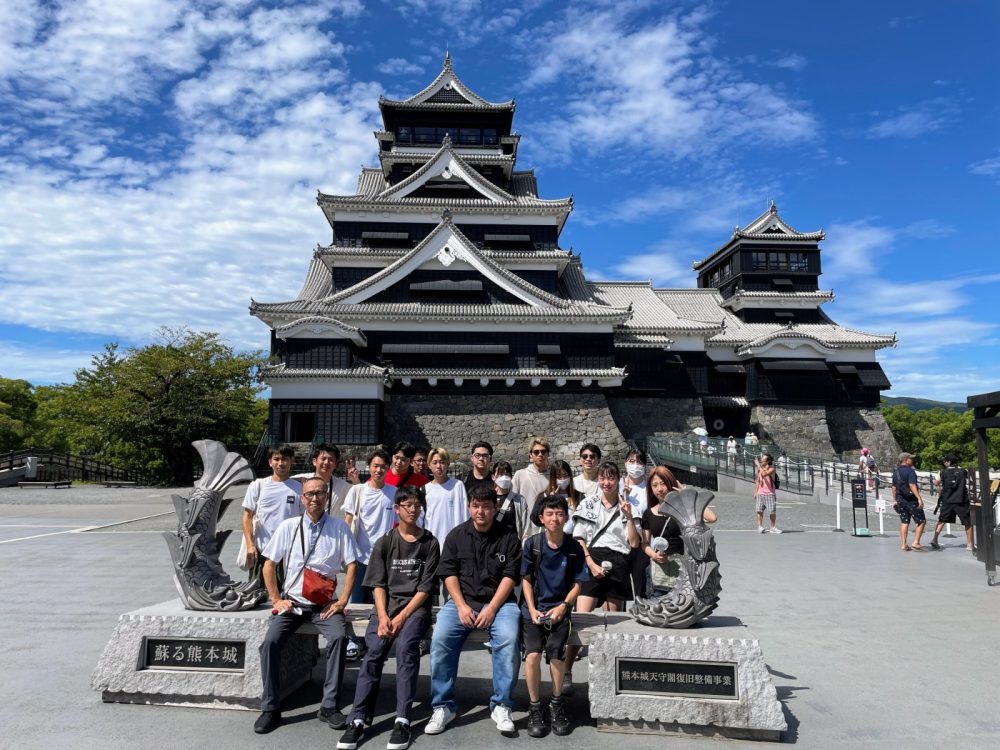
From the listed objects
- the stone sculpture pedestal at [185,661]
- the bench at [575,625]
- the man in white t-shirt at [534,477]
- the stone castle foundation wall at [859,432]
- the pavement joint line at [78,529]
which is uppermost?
the stone castle foundation wall at [859,432]

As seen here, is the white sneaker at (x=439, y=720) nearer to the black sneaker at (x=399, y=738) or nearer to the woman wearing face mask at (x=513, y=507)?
the black sneaker at (x=399, y=738)

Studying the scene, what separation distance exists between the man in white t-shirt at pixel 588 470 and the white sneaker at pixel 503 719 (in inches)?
86.1

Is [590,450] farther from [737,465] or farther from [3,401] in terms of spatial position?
[3,401]

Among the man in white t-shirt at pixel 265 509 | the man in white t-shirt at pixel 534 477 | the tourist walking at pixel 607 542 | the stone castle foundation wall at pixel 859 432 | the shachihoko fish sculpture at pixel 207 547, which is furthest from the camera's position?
the stone castle foundation wall at pixel 859 432

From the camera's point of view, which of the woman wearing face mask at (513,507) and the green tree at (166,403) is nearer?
the woman wearing face mask at (513,507)

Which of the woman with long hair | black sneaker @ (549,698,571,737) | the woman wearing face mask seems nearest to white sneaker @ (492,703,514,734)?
black sneaker @ (549,698,571,737)

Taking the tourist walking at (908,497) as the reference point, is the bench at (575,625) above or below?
below

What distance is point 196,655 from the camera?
4559 mm

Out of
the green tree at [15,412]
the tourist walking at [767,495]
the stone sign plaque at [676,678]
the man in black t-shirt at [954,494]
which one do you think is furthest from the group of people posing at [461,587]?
the green tree at [15,412]

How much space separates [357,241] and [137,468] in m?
13.9

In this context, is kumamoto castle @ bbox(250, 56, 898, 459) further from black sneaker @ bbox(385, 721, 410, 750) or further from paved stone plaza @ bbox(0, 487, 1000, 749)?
black sneaker @ bbox(385, 721, 410, 750)

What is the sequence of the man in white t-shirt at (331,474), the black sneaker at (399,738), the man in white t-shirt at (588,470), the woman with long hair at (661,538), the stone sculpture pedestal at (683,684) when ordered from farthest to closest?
the man in white t-shirt at (588,470) < the man in white t-shirt at (331,474) < the woman with long hair at (661,538) < the stone sculpture pedestal at (683,684) < the black sneaker at (399,738)

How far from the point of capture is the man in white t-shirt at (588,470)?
595 centimetres

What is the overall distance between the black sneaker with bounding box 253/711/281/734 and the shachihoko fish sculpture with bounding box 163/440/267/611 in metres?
0.84
